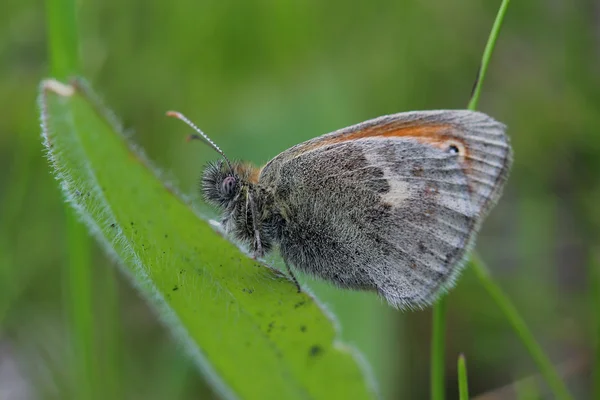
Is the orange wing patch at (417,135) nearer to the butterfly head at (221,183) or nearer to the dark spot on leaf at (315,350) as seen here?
the butterfly head at (221,183)

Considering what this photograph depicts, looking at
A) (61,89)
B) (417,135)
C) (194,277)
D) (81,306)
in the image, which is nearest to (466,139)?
(417,135)

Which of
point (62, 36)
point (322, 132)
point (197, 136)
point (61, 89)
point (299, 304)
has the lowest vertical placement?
point (299, 304)

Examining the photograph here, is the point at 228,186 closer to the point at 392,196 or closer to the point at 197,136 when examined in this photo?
the point at 197,136

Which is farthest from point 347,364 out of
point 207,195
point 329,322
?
point 207,195

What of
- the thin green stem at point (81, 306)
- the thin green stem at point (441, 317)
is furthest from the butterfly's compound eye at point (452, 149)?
the thin green stem at point (81, 306)

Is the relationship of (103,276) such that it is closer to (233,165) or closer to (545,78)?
(233,165)

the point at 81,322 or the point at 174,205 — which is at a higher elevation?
the point at 174,205
